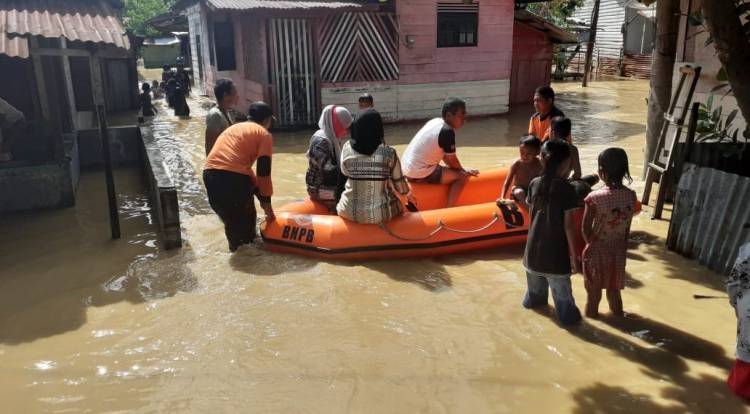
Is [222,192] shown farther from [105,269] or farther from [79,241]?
[79,241]

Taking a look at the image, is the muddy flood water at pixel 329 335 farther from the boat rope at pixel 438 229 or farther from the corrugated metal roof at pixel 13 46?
the corrugated metal roof at pixel 13 46

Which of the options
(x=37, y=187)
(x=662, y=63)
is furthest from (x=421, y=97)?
(x=37, y=187)

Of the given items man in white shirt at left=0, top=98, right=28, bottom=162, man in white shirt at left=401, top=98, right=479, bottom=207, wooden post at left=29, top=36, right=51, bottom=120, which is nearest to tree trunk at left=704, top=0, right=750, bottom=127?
man in white shirt at left=401, top=98, right=479, bottom=207

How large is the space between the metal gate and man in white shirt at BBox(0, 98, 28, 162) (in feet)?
21.0

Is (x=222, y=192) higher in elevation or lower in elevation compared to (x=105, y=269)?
higher

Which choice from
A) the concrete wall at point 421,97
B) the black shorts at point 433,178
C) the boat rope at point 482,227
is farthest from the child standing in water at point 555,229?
the concrete wall at point 421,97

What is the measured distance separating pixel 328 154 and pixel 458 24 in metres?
9.61

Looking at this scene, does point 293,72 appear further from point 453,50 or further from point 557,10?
point 557,10

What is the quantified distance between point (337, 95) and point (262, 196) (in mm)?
8412

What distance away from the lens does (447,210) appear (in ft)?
18.6

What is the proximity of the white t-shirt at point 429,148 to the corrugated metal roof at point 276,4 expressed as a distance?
23.0 ft

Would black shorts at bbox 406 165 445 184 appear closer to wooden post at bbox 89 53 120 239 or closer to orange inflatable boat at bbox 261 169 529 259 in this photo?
orange inflatable boat at bbox 261 169 529 259

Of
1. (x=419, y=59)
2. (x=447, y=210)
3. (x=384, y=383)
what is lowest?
(x=384, y=383)

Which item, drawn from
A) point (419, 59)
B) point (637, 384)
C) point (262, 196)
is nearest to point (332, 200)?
point (262, 196)
